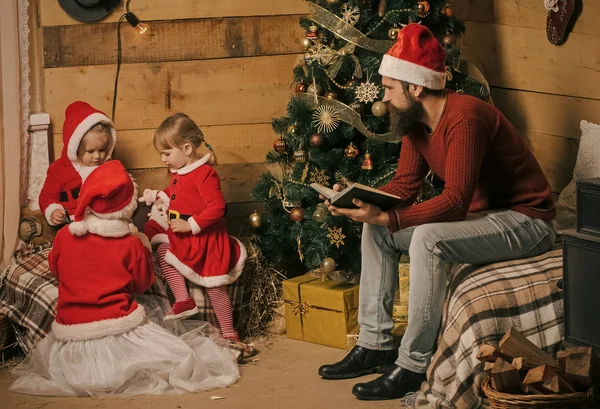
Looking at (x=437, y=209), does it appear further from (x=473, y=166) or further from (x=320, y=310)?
(x=320, y=310)

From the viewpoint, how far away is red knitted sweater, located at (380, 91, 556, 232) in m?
3.40

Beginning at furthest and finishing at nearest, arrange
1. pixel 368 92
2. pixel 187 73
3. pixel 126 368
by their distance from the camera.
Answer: pixel 187 73, pixel 368 92, pixel 126 368

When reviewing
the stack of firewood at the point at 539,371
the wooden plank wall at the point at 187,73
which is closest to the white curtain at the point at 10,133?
the wooden plank wall at the point at 187,73

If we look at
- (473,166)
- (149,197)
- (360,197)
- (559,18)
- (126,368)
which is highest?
(559,18)

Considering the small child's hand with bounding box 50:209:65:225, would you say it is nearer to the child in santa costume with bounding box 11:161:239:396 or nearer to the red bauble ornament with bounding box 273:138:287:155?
the child in santa costume with bounding box 11:161:239:396

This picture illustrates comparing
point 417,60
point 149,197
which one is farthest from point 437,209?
point 149,197

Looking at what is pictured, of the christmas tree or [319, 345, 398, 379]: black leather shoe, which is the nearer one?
[319, 345, 398, 379]: black leather shoe

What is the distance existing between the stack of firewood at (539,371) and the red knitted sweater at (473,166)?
0.56 meters

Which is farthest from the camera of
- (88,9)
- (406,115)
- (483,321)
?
(88,9)

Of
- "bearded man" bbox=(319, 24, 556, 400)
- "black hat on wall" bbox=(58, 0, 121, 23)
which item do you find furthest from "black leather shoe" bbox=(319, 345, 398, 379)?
"black hat on wall" bbox=(58, 0, 121, 23)

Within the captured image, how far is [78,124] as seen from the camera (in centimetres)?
431

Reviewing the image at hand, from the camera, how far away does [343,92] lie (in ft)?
14.2

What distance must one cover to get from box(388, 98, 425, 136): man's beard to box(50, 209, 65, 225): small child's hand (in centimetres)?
163

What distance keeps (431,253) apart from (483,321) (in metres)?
0.29
